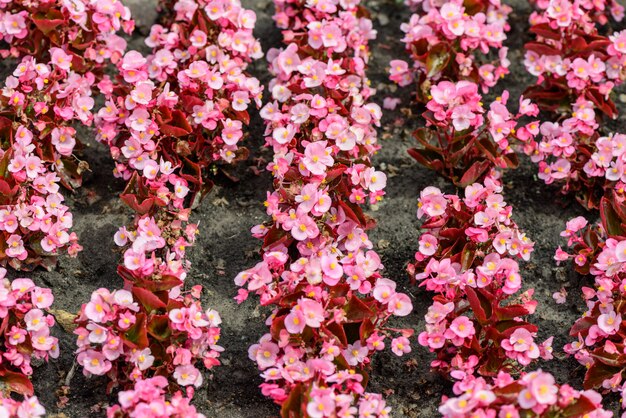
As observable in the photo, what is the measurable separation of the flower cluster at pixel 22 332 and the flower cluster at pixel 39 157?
9.3 inches

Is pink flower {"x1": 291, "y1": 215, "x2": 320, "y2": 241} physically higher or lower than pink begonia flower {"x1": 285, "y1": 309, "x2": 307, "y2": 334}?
higher

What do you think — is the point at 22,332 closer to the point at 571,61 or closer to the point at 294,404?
the point at 294,404

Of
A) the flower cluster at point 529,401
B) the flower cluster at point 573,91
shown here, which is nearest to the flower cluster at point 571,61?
the flower cluster at point 573,91

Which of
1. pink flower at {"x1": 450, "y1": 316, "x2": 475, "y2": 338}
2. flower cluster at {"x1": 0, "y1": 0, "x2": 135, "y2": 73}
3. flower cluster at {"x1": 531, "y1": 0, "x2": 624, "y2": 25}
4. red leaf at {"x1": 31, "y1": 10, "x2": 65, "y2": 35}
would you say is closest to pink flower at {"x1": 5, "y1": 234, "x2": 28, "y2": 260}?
flower cluster at {"x1": 0, "y1": 0, "x2": 135, "y2": 73}

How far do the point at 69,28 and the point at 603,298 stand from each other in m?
2.25

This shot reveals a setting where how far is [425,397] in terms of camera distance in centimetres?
337

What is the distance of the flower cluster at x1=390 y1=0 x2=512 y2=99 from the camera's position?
407 centimetres

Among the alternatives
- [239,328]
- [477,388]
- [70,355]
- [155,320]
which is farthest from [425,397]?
[70,355]

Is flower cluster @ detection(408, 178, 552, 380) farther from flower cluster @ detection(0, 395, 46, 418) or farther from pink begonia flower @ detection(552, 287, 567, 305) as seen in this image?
flower cluster @ detection(0, 395, 46, 418)

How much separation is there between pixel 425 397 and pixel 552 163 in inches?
47.3

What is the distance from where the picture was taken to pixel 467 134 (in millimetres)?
3746

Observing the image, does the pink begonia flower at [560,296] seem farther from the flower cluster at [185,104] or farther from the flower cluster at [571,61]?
the flower cluster at [185,104]

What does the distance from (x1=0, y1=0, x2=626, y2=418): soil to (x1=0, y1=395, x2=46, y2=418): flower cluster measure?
0.25 m

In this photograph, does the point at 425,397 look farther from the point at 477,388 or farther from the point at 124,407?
the point at 124,407
